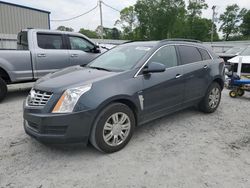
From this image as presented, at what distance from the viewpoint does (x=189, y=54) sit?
4.39 meters

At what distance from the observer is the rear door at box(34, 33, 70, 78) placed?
621cm

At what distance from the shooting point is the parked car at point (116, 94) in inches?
109

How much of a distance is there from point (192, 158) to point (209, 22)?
205 feet

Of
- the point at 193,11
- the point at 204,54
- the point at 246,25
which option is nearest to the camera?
the point at 204,54

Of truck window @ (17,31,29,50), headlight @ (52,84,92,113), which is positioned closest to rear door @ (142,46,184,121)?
headlight @ (52,84,92,113)

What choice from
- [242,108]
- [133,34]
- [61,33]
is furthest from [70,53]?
[133,34]

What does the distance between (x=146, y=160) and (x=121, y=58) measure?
184 cm

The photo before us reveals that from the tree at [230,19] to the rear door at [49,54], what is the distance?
66535 millimetres

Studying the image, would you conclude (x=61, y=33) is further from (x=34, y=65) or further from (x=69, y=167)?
(x=69, y=167)

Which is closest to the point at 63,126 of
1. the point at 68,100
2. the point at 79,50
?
the point at 68,100

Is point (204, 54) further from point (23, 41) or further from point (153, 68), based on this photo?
point (23, 41)

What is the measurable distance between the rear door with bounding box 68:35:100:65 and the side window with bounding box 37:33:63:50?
0.34m

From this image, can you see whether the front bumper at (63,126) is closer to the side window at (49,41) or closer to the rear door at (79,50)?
the side window at (49,41)

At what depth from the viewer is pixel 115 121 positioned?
10.2ft
